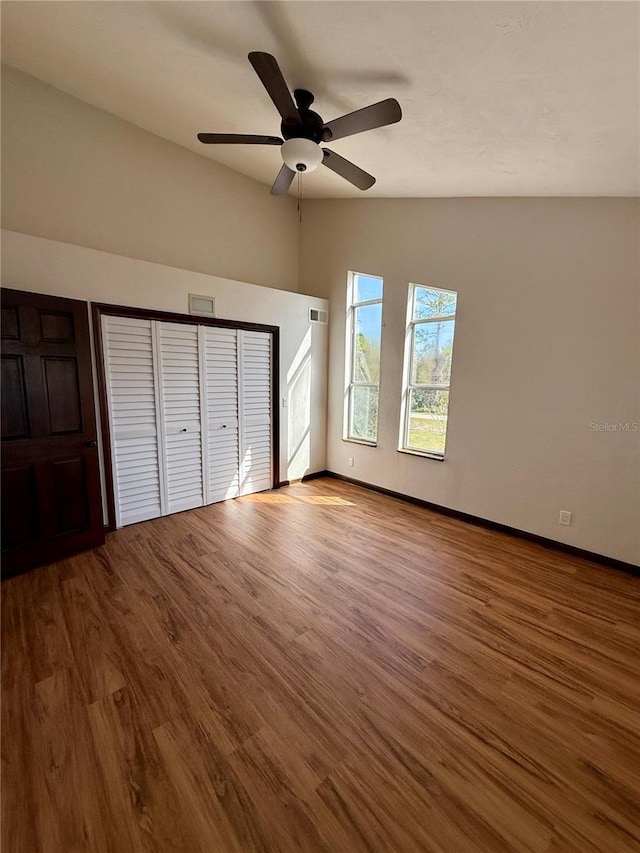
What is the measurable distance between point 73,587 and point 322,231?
4.62 meters

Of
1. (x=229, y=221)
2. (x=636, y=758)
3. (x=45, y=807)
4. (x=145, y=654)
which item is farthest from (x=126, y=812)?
(x=229, y=221)

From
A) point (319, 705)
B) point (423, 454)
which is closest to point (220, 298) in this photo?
point (423, 454)

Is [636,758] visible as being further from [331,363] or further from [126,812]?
[331,363]

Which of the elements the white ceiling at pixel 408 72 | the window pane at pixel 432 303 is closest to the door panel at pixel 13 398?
the white ceiling at pixel 408 72

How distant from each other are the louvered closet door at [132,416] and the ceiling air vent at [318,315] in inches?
79.5

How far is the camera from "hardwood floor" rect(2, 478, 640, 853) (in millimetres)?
1164

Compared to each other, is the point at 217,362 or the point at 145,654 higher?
the point at 217,362

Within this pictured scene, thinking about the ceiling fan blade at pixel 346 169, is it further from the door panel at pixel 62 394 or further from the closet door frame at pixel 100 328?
the door panel at pixel 62 394

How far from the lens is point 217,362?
367 cm

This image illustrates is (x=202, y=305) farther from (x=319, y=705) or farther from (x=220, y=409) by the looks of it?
(x=319, y=705)

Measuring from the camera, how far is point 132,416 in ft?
10.4

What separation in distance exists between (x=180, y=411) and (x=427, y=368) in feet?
8.79

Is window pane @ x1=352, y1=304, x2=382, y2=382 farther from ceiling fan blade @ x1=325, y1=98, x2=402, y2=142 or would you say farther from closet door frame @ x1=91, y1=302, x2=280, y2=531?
ceiling fan blade @ x1=325, y1=98, x2=402, y2=142

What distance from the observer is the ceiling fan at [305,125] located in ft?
5.56
